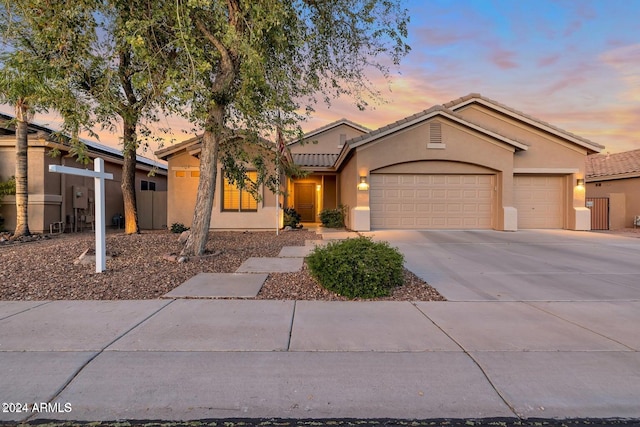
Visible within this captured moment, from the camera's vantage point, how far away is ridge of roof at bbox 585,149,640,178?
2052 centimetres

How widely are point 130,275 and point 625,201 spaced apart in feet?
77.2

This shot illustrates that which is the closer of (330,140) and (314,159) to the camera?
(314,159)

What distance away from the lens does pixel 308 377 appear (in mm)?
3361

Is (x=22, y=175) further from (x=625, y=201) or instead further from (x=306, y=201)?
(x=625, y=201)

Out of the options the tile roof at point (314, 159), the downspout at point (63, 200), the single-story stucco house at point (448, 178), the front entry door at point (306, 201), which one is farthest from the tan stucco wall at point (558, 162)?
the downspout at point (63, 200)

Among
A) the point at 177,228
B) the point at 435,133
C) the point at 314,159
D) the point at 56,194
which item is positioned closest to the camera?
the point at 177,228

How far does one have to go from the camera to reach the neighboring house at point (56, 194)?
48.8 feet

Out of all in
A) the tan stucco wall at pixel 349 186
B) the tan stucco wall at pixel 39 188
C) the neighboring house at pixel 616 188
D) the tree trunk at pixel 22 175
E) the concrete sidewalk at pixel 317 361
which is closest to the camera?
the concrete sidewalk at pixel 317 361

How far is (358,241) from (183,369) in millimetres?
3802

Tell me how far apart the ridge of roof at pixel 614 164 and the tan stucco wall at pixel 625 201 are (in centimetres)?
50

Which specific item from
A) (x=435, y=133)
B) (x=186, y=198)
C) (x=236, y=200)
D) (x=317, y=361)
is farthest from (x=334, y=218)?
(x=317, y=361)

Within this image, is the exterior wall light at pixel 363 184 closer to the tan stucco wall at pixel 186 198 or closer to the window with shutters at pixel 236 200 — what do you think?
the tan stucco wall at pixel 186 198

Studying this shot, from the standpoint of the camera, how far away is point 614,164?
22516mm

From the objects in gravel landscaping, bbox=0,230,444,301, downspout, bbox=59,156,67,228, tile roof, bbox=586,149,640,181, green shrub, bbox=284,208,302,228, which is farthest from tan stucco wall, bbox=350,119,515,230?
downspout, bbox=59,156,67,228
